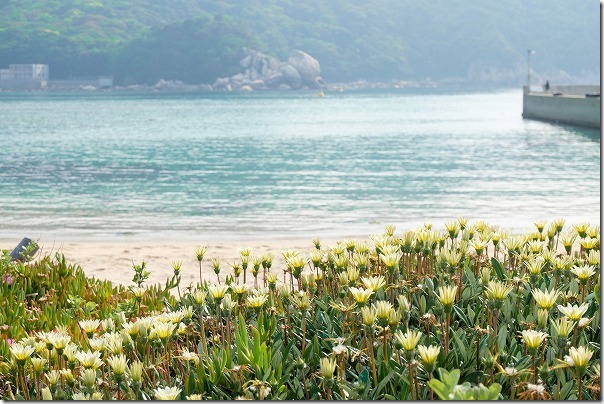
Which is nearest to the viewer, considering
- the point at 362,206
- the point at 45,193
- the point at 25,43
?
the point at 362,206

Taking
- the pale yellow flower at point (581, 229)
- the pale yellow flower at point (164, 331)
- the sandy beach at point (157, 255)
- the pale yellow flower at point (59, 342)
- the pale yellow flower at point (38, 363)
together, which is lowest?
the sandy beach at point (157, 255)

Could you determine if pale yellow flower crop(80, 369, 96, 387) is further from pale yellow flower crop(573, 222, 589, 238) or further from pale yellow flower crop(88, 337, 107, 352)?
pale yellow flower crop(573, 222, 589, 238)

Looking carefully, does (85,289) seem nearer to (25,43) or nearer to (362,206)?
(362,206)

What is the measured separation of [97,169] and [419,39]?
174 m

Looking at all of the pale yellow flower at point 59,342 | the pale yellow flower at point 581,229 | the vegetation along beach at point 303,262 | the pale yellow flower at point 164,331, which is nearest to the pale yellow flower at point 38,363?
the vegetation along beach at point 303,262

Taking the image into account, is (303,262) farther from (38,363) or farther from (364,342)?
(38,363)

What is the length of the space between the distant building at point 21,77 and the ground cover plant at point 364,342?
19998 cm

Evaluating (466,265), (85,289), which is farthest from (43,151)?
(466,265)

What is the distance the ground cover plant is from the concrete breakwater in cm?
4405

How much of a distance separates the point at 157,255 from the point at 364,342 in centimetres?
911

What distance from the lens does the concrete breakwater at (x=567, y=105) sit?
52594 millimetres

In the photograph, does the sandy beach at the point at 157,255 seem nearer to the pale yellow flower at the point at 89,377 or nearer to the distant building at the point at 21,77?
the pale yellow flower at the point at 89,377

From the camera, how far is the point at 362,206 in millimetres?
21047

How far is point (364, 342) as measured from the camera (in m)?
3.66
